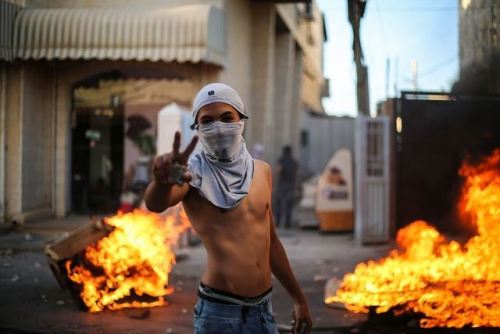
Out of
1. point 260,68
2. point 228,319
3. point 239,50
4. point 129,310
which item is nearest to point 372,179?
point 239,50

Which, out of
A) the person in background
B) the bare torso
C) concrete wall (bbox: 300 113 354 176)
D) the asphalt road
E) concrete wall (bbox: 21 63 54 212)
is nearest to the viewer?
the bare torso

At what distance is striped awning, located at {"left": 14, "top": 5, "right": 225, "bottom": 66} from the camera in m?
9.89

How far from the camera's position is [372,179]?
9789mm

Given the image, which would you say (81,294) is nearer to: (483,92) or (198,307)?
(198,307)

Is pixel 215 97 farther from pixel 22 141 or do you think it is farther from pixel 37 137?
pixel 37 137

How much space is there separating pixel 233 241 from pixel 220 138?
0.48 meters

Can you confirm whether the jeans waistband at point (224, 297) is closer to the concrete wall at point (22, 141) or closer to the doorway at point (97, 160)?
the concrete wall at point (22, 141)

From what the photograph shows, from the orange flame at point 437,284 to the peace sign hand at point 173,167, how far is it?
10.2 ft

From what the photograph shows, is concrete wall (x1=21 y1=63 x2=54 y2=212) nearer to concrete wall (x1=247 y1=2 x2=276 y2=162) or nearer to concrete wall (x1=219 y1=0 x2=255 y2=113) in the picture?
concrete wall (x1=219 y1=0 x2=255 y2=113)

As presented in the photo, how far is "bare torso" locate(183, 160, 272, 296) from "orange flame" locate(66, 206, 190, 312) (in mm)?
3402

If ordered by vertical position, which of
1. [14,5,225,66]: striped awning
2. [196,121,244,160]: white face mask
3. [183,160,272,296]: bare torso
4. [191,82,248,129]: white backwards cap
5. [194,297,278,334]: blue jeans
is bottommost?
[194,297,278,334]: blue jeans

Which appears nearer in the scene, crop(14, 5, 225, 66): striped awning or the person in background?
crop(14, 5, 225, 66): striped awning

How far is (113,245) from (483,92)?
6708mm

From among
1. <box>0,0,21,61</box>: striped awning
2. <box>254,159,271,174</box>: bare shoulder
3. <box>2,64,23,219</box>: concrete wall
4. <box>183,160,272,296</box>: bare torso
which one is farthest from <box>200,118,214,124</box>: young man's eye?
<box>2,64,23,219</box>: concrete wall
